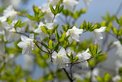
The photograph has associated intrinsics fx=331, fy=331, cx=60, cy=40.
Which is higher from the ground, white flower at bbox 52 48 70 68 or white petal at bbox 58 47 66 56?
white petal at bbox 58 47 66 56

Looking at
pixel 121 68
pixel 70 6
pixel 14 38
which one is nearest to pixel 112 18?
pixel 121 68

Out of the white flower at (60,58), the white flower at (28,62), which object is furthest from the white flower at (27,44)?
the white flower at (28,62)

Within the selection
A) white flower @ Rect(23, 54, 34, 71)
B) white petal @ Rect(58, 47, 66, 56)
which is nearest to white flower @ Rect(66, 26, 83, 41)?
white petal @ Rect(58, 47, 66, 56)

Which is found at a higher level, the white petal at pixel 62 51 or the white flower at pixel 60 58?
the white petal at pixel 62 51

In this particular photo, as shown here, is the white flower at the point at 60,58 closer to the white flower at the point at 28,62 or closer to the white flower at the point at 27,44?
the white flower at the point at 27,44

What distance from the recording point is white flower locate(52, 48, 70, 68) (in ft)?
3.75

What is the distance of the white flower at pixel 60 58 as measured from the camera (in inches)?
45.0

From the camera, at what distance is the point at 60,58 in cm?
115

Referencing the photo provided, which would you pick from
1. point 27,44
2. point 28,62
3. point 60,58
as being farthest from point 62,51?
point 28,62

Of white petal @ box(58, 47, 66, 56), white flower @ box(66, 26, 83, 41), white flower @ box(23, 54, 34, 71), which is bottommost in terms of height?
white flower @ box(23, 54, 34, 71)

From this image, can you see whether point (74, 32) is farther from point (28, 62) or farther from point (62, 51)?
point (28, 62)

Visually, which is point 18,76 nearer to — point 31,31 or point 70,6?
point 31,31

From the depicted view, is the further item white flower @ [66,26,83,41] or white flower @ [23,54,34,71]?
white flower @ [23,54,34,71]

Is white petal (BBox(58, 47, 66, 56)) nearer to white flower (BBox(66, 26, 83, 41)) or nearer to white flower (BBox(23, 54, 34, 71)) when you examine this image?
white flower (BBox(66, 26, 83, 41))
